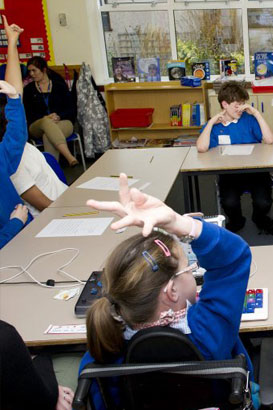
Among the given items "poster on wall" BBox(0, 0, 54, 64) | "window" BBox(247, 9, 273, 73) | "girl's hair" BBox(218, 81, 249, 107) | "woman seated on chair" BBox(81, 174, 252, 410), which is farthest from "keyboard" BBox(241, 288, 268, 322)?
"poster on wall" BBox(0, 0, 54, 64)

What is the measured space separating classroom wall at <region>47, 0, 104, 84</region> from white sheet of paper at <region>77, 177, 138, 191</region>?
3.21m

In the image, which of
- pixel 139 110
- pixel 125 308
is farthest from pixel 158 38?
pixel 125 308

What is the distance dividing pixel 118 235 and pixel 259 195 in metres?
1.53

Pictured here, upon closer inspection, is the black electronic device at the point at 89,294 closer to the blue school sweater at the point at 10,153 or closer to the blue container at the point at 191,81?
the blue school sweater at the point at 10,153

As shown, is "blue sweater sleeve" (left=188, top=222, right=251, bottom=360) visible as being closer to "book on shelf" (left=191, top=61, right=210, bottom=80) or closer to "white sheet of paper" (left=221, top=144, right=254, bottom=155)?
"white sheet of paper" (left=221, top=144, right=254, bottom=155)

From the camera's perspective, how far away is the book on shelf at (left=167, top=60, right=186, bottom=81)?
18.3ft

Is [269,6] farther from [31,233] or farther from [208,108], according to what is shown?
[31,233]

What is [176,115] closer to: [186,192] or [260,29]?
[260,29]

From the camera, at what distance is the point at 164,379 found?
1.10 metres

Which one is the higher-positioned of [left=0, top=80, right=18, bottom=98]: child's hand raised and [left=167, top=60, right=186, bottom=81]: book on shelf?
[left=0, top=80, right=18, bottom=98]: child's hand raised

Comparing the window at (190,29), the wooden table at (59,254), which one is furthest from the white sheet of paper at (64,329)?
the window at (190,29)

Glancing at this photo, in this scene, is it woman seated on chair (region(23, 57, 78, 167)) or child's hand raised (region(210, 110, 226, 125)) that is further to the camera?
woman seated on chair (region(23, 57, 78, 167))

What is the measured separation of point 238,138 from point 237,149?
0.46 feet

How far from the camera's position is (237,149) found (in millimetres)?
3488
